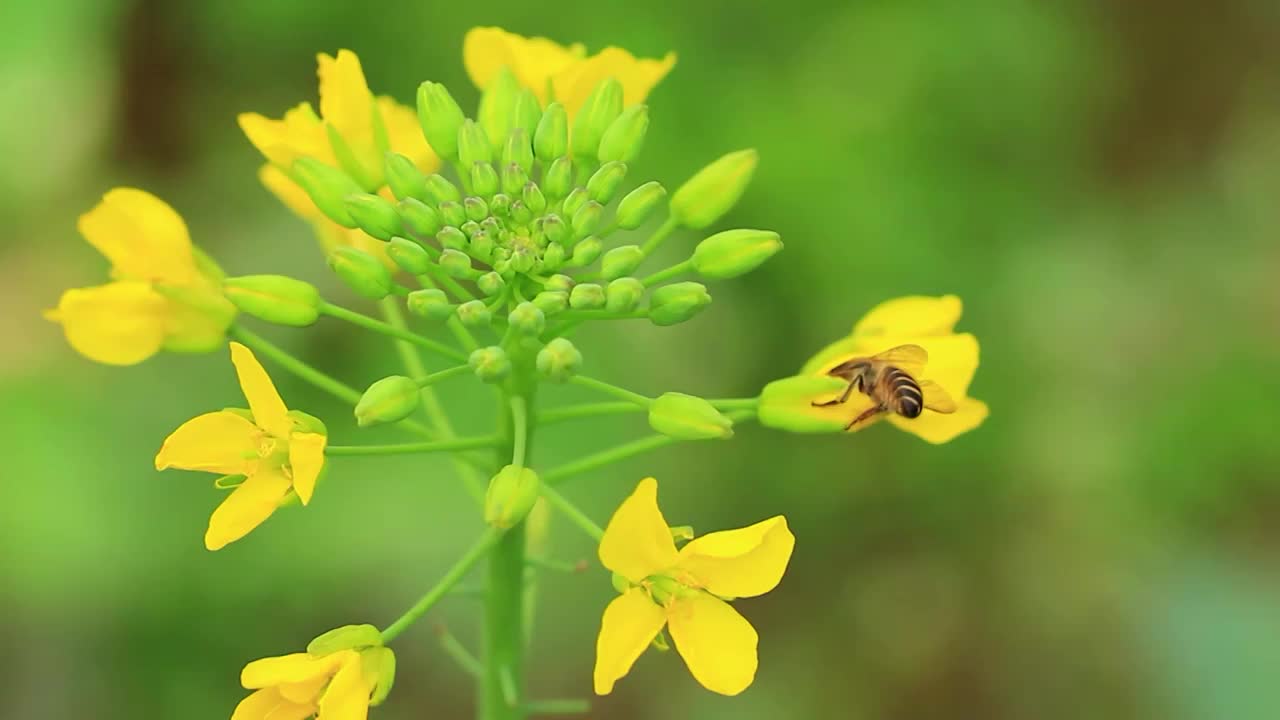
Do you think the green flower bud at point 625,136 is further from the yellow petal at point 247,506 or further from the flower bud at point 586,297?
the yellow petal at point 247,506

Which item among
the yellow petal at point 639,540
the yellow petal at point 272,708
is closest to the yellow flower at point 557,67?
the yellow petal at point 639,540

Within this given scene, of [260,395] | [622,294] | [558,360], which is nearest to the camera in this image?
[260,395]

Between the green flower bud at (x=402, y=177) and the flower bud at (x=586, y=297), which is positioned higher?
the green flower bud at (x=402, y=177)

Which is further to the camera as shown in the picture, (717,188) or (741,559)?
(717,188)

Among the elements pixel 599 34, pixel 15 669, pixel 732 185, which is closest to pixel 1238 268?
pixel 599 34

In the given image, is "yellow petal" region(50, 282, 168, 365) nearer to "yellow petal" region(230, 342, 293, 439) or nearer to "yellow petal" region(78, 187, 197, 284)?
"yellow petal" region(78, 187, 197, 284)

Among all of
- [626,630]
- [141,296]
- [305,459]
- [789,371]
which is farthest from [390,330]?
[789,371]

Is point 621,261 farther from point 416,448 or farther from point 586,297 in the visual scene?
point 416,448

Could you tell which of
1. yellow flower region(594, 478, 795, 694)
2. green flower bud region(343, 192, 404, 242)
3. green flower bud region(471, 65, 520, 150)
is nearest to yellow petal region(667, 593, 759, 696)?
yellow flower region(594, 478, 795, 694)
